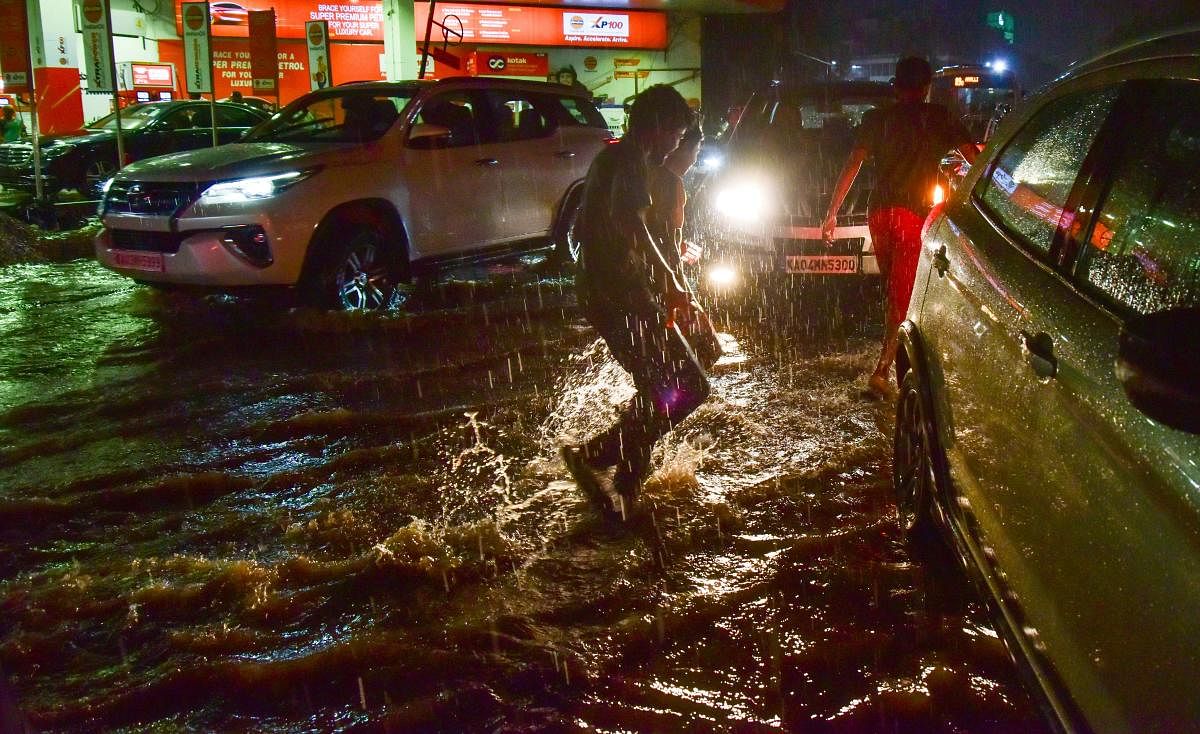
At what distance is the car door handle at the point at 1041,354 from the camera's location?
234 centimetres

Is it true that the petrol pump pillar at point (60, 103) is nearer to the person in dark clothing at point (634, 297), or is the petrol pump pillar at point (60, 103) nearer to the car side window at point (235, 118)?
the car side window at point (235, 118)

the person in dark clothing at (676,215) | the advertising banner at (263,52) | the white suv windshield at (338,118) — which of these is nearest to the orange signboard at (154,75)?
the advertising banner at (263,52)

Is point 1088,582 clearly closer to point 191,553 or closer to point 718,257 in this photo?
point 191,553

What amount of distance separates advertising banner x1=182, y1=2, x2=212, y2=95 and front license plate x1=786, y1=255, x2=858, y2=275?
8.89 metres

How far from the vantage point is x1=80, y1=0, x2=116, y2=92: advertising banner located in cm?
1195

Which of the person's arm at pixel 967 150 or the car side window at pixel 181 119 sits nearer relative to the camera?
the person's arm at pixel 967 150

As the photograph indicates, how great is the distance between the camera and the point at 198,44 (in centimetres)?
1277

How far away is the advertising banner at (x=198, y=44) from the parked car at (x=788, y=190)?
7386 mm

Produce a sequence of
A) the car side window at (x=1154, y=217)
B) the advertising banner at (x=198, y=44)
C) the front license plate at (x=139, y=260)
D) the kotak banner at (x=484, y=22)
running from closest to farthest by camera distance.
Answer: the car side window at (x=1154, y=217) → the front license plate at (x=139, y=260) → the advertising banner at (x=198, y=44) → the kotak banner at (x=484, y=22)

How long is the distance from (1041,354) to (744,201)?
5.64m

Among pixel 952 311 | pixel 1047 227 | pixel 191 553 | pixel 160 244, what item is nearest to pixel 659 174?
pixel 952 311

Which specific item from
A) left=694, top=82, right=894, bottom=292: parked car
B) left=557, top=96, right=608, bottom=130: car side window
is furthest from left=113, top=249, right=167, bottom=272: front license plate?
left=694, top=82, right=894, bottom=292: parked car

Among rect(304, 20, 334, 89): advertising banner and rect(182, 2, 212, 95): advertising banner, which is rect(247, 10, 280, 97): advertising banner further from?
rect(182, 2, 212, 95): advertising banner

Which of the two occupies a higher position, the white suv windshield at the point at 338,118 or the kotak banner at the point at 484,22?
the kotak banner at the point at 484,22
